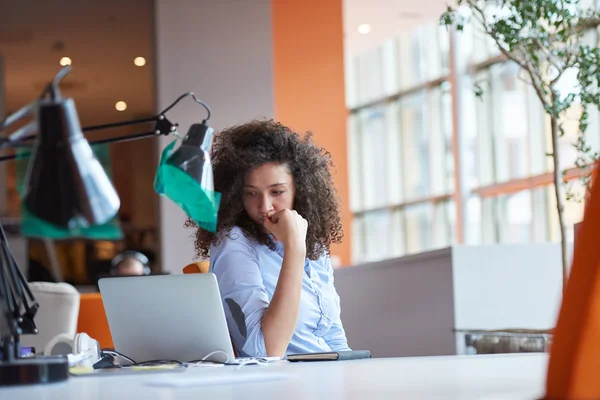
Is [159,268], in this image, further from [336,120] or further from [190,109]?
[336,120]

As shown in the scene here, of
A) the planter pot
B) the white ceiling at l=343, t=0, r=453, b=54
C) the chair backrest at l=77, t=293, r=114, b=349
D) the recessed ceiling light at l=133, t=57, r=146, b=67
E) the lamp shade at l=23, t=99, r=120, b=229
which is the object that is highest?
the white ceiling at l=343, t=0, r=453, b=54

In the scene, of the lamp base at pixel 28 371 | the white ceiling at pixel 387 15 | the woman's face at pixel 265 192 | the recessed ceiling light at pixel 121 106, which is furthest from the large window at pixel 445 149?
the lamp base at pixel 28 371

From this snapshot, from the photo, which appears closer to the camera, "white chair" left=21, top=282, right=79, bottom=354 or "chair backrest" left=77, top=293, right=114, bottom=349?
"white chair" left=21, top=282, right=79, bottom=354

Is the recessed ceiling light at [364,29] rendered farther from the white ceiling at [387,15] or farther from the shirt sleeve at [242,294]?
the shirt sleeve at [242,294]

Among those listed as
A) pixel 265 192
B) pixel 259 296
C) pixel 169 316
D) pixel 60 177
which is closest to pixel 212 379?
pixel 60 177

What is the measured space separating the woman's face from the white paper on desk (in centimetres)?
124

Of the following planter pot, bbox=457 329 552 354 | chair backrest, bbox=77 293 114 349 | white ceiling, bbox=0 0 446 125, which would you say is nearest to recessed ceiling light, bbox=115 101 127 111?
white ceiling, bbox=0 0 446 125

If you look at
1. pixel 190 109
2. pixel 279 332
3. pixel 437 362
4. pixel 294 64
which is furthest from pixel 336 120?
pixel 437 362

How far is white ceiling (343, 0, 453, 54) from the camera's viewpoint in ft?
32.3

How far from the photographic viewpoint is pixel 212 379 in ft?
4.72

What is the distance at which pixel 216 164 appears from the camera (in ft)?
9.59

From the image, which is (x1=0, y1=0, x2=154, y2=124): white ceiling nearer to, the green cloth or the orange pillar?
the green cloth

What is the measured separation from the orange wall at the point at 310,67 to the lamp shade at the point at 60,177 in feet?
20.7

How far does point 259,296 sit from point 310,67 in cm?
538
